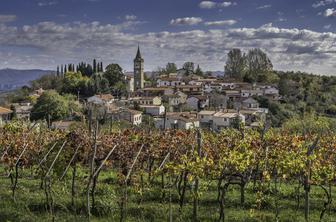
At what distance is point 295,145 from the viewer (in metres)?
9.07

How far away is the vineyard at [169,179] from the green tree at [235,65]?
71047 mm

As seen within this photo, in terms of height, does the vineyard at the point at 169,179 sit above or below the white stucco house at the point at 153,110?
above

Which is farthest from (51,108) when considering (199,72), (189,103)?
(199,72)

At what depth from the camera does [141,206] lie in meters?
9.03

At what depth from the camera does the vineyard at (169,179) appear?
25.2 ft

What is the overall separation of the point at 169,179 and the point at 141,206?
35.2 inches

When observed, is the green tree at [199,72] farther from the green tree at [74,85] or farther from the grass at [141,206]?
the grass at [141,206]

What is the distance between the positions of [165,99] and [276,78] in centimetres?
2298

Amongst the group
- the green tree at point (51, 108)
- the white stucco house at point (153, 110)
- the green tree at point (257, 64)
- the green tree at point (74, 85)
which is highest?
the green tree at point (257, 64)

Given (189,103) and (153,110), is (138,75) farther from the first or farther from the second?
(153,110)

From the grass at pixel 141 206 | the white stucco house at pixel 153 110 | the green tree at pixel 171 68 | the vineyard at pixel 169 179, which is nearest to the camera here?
the vineyard at pixel 169 179

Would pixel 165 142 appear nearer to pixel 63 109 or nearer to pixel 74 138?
pixel 74 138

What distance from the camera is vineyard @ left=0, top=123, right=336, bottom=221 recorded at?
7.68 meters

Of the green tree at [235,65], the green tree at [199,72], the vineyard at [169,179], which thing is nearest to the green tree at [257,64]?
the green tree at [235,65]
